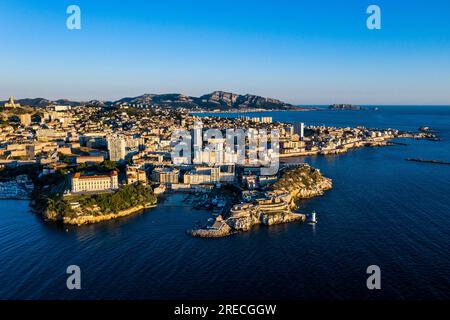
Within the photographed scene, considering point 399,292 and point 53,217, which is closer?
point 399,292

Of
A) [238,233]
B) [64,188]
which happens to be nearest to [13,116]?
[64,188]

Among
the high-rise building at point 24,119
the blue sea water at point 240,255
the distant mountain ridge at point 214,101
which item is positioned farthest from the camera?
the distant mountain ridge at point 214,101

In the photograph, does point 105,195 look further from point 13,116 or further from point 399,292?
point 13,116

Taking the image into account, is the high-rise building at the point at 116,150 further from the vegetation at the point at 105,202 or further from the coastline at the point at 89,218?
the coastline at the point at 89,218
